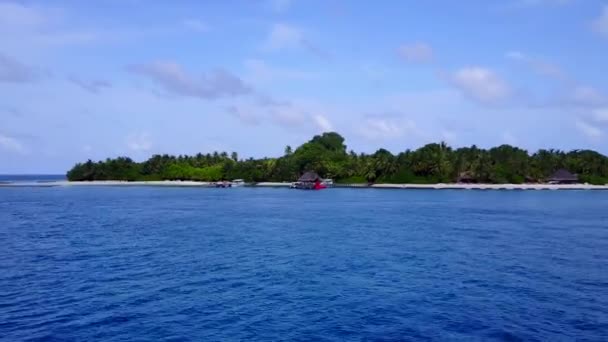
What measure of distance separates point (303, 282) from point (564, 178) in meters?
173

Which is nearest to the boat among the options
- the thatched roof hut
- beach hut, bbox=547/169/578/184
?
the thatched roof hut

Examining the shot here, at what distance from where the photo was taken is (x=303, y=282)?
36031 mm

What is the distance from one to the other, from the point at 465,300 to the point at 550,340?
23.5 feet

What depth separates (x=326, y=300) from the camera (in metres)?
31.1

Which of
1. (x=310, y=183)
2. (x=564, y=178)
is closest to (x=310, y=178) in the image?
(x=310, y=183)

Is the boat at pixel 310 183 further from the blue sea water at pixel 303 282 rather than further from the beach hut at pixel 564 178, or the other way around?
the blue sea water at pixel 303 282

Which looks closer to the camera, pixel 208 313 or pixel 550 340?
pixel 550 340

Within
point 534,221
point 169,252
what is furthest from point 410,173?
point 169,252

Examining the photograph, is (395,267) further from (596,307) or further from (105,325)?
(105,325)

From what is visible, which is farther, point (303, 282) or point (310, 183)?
point (310, 183)

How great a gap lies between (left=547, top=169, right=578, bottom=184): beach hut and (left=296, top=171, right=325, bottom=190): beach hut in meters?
80.4

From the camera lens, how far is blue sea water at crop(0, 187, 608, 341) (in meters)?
25.9

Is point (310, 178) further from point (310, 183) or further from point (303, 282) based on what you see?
point (303, 282)

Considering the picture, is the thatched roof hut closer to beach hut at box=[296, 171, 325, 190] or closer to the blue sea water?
beach hut at box=[296, 171, 325, 190]
